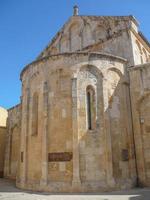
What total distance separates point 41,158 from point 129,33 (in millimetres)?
11161

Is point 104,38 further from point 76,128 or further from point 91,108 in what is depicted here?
point 76,128

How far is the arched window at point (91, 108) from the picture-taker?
1300 centimetres

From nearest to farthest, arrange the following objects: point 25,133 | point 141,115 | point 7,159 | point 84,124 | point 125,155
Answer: point 84,124 → point 125,155 → point 141,115 → point 25,133 → point 7,159

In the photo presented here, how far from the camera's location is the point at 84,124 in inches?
504

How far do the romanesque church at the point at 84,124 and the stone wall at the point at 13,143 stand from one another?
639cm

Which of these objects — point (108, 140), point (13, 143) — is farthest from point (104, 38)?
point (13, 143)

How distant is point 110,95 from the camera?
45.2ft

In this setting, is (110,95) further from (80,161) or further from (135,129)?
(80,161)

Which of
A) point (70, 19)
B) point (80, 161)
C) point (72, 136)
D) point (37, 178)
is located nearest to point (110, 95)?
point (72, 136)

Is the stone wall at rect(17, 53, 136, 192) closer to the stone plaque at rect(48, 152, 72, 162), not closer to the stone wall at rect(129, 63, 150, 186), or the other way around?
the stone plaque at rect(48, 152, 72, 162)

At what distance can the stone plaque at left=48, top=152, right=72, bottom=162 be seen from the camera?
12335 mm

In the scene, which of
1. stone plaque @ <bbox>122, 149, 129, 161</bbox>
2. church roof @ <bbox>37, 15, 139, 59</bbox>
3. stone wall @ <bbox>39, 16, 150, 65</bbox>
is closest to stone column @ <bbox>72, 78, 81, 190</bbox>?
stone plaque @ <bbox>122, 149, 129, 161</bbox>

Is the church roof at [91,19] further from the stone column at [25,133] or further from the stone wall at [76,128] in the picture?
the stone column at [25,133]

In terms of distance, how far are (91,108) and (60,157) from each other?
318cm
